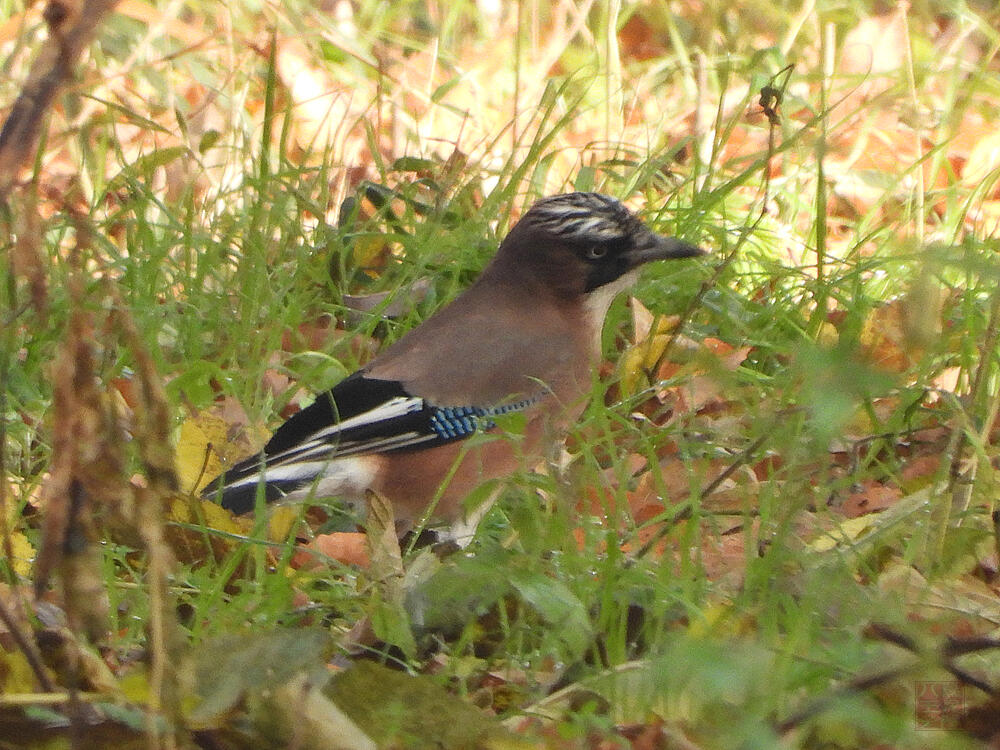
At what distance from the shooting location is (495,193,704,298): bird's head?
411 centimetres

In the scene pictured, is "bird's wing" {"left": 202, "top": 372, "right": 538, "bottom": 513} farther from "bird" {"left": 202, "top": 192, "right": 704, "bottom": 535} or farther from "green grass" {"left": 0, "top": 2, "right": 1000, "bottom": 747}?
"green grass" {"left": 0, "top": 2, "right": 1000, "bottom": 747}

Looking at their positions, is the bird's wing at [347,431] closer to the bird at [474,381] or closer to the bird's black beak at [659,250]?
the bird at [474,381]

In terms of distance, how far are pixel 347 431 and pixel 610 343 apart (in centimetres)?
106

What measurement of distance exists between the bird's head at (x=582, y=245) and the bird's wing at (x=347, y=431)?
47cm

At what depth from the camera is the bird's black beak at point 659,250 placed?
409cm

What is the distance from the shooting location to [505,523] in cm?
336

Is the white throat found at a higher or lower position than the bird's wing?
higher

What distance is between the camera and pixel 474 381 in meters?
3.77

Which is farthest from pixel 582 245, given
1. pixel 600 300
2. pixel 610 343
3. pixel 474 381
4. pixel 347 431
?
pixel 347 431

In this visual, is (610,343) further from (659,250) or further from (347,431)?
(347,431)

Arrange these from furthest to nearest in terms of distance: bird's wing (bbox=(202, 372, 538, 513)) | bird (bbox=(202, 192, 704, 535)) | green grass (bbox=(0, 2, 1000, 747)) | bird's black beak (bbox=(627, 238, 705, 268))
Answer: bird's black beak (bbox=(627, 238, 705, 268)), bird (bbox=(202, 192, 704, 535)), bird's wing (bbox=(202, 372, 538, 513)), green grass (bbox=(0, 2, 1000, 747))

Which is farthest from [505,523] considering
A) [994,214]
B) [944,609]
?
[994,214]

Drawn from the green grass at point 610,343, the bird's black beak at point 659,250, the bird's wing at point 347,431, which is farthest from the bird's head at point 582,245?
the bird's wing at point 347,431

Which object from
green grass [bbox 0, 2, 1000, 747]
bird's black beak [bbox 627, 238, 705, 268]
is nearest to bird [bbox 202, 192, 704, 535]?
bird's black beak [bbox 627, 238, 705, 268]
